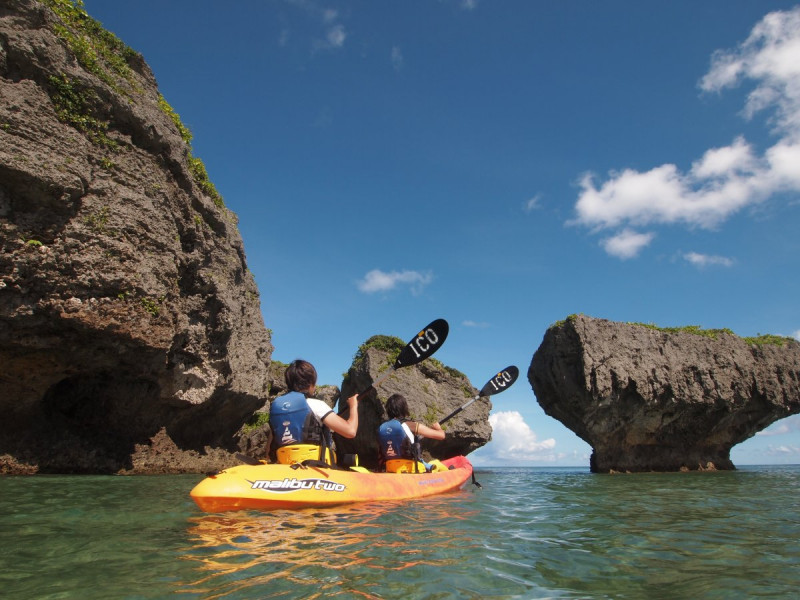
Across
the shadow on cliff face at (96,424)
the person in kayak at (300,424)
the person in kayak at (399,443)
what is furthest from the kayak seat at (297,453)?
the shadow on cliff face at (96,424)

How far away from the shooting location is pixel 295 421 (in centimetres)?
672

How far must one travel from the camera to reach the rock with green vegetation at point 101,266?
10.2 m

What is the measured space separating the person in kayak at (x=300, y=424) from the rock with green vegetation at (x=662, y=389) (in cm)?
1673

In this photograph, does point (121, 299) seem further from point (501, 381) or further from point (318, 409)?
point (501, 381)

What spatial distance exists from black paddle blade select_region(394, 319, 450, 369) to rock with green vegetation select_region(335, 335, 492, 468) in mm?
9309

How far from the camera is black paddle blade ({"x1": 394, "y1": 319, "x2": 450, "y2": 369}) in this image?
12.2 metres

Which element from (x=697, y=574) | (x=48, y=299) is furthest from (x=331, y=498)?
(x=48, y=299)

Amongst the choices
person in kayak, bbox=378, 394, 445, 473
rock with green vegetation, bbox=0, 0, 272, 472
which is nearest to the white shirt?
person in kayak, bbox=378, 394, 445, 473

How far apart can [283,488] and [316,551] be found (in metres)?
2.45

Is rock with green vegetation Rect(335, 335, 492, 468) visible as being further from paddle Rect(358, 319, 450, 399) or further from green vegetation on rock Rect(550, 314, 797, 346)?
paddle Rect(358, 319, 450, 399)

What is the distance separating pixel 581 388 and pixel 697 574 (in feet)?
62.5

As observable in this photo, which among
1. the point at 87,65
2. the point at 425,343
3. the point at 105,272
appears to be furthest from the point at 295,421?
the point at 87,65

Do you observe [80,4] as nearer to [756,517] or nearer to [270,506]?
[270,506]

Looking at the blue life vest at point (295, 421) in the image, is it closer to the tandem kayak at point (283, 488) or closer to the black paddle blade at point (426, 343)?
the tandem kayak at point (283, 488)
